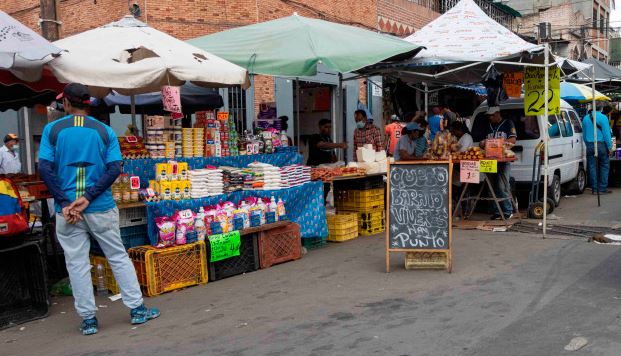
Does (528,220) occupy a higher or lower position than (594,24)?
lower

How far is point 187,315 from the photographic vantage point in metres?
5.75

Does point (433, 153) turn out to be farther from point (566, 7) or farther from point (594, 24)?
point (594, 24)

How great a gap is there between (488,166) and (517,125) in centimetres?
199

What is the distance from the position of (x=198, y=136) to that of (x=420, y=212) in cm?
292

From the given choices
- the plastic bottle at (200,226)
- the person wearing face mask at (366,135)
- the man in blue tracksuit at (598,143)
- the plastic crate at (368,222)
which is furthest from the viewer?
the man in blue tracksuit at (598,143)

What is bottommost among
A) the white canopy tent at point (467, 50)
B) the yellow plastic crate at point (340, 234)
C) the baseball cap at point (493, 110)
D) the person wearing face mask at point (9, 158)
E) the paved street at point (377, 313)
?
the paved street at point (377, 313)

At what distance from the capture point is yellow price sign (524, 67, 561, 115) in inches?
363

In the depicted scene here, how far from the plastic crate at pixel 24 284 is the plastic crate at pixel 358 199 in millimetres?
4942

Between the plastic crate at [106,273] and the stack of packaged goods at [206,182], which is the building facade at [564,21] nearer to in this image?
the stack of packaged goods at [206,182]

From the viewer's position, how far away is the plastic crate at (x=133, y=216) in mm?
6734

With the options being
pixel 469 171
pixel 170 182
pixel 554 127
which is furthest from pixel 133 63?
pixel 554 127

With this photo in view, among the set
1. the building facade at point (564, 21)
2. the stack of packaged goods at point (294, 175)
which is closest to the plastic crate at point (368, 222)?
the stack of packaged goods at point (294, 175)

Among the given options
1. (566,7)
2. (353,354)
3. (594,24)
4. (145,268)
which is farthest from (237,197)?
(594,24)

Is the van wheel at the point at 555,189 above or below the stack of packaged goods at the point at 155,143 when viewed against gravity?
below
